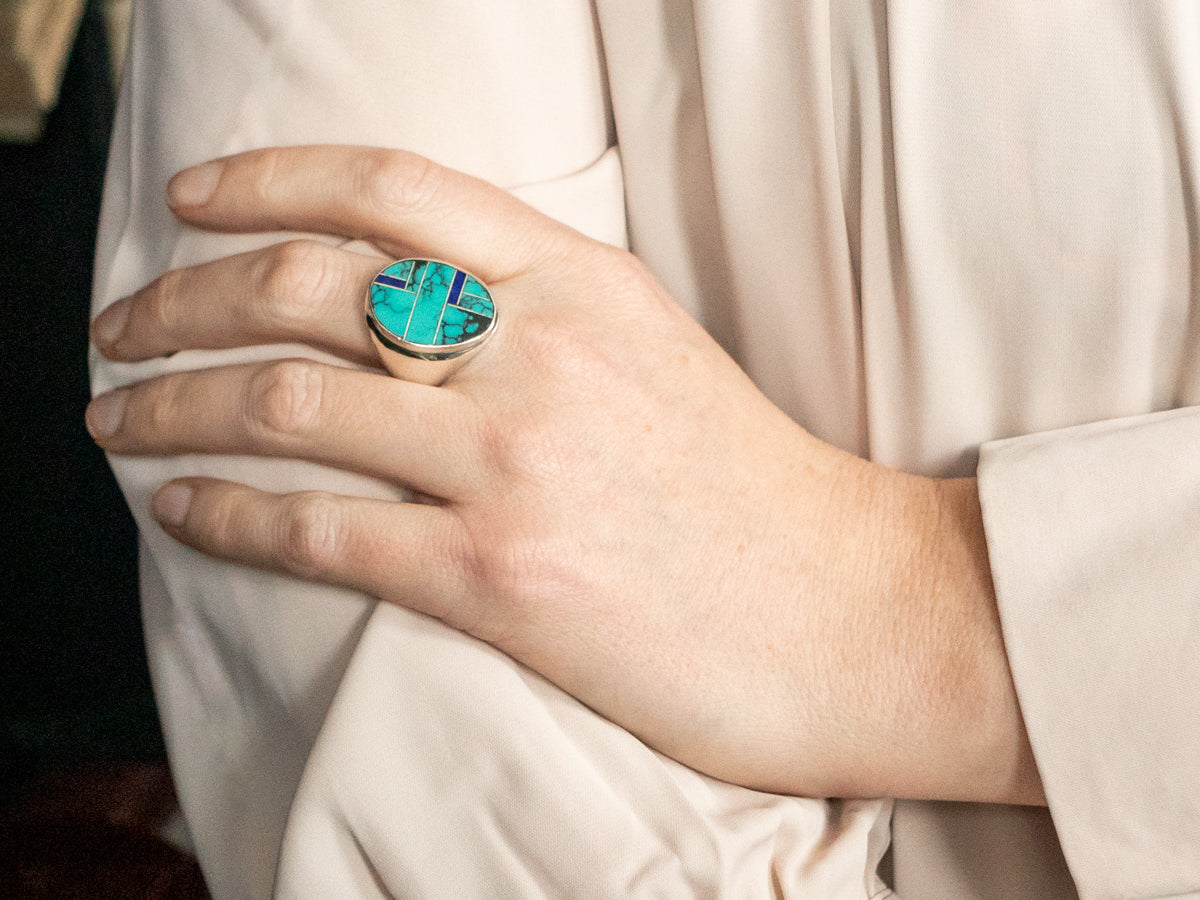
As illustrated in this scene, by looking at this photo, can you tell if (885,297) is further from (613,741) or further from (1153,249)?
(613,741)

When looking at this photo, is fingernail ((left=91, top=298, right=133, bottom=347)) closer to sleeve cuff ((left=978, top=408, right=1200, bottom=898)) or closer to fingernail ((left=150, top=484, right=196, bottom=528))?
fingernail ((left=150, top=484, right=196, bottom=528))

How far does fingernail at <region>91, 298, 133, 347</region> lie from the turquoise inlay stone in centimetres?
26

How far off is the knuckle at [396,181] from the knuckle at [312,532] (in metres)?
0.22

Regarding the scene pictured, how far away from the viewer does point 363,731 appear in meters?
0.63

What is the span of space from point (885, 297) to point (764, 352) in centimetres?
13

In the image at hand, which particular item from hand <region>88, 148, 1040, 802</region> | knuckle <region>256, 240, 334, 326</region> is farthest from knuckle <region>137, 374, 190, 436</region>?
knuckle <region>256, 240, 334, 326</region>

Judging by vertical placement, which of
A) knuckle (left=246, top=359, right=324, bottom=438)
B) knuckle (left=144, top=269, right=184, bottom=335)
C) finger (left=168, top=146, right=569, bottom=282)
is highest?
finger (left=168, top=146, right=569, bottom=282)


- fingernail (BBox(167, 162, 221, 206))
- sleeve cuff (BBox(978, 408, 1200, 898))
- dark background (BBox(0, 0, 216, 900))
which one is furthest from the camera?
dark background (BBox(0, 0, 216, 900))

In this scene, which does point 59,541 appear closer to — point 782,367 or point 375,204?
point 375,204

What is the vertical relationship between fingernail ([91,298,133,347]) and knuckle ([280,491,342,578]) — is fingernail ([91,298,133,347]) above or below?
above

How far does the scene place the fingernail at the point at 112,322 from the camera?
750 mm

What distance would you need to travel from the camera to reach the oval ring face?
2.02ft

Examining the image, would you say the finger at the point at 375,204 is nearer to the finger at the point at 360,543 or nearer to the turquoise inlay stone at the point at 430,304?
the turquoise inlay stone at the point at 430,304

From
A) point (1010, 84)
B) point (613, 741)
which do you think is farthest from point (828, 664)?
point (1010, 84)
